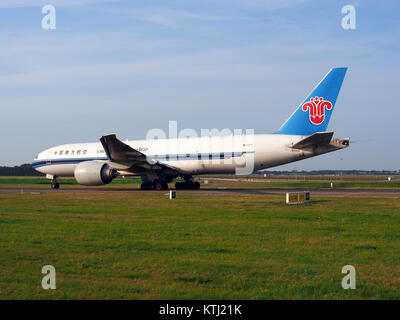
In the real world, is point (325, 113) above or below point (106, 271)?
above

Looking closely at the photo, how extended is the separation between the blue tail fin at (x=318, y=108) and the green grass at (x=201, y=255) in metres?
15.9

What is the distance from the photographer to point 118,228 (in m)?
13.4

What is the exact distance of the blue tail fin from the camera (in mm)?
31078

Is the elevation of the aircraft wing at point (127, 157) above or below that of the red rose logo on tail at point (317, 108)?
below

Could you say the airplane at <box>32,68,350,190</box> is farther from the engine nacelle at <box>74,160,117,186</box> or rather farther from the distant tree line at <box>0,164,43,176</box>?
the distant tree line at <box>0,164,43,176</box>

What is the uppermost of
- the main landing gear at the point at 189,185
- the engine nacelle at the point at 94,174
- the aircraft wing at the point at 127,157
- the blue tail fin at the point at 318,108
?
the blue tail fin at the point at 318,108

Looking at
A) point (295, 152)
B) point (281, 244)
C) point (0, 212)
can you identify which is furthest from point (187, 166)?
point (281, 244)

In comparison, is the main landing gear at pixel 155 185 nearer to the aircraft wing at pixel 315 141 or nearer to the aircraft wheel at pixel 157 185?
the aircraft wheel at pixel 157 185

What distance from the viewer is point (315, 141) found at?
2984cm

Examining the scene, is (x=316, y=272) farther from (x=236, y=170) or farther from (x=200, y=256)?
(x=236, y=170)

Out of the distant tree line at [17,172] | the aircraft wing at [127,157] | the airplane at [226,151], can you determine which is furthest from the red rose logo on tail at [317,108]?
the distant tree line at [17,172]

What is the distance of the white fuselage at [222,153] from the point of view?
32.2m

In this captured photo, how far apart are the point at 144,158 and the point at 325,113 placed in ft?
43.5

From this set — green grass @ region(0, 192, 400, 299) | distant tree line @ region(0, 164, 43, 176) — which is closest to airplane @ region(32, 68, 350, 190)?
green grass @ region(0, 192, 400, 299)
